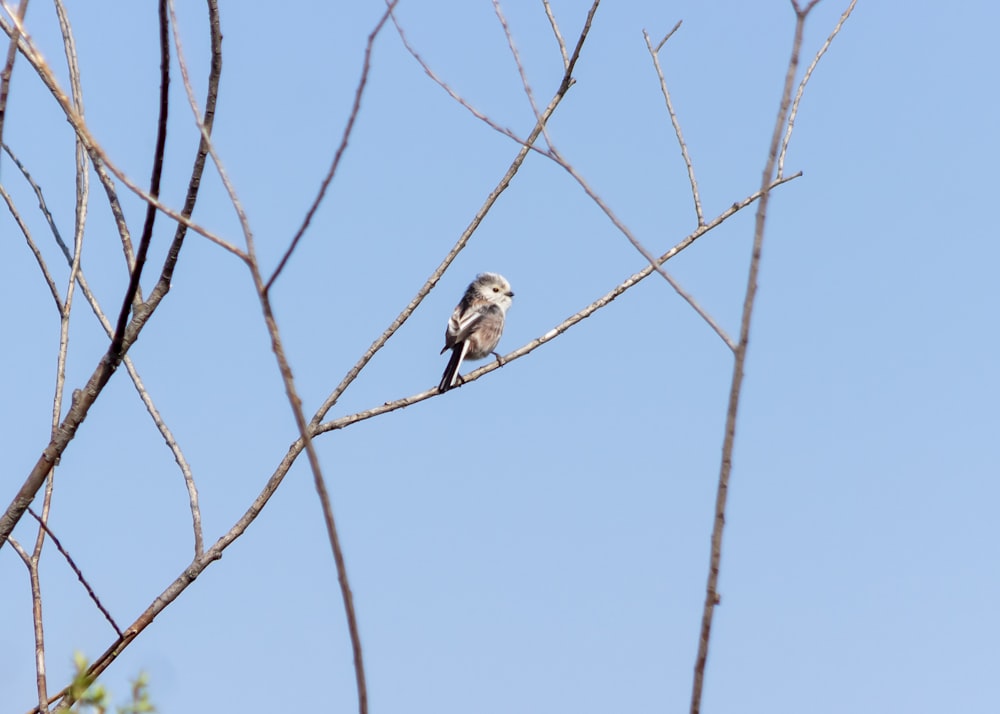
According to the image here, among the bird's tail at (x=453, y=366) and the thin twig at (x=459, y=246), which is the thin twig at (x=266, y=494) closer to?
the thin twig at (x=459, y=246)

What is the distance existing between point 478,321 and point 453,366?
1398mm

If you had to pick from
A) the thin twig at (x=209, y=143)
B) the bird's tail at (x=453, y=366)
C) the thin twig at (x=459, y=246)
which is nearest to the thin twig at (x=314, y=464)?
the thin twig at (x=209, y=143)

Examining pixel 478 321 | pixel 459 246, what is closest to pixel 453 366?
pixel 478 321

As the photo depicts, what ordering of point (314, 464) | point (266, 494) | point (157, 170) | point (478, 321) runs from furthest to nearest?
point (478, 321) < point (266, 494) < point (157, 170) < point (314, 464)

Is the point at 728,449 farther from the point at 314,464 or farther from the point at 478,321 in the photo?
the point at 478,321

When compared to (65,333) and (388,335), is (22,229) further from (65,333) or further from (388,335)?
(388,335)

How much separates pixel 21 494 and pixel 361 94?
1.35 m

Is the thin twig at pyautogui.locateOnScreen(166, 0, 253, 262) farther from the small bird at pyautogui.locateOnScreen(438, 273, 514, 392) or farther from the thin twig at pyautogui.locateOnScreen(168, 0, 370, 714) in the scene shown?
the small bird at pyautogui.locateOnScreen(438, 273, 514, 392)

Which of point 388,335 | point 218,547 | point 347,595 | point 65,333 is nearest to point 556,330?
point 388,335

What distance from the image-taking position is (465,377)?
7168 mm

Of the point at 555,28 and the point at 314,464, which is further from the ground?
the point at 555,28

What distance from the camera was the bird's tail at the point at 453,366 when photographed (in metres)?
8.12

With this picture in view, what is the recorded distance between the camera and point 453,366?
8.51 m

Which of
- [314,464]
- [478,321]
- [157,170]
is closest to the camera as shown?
[314,464]
